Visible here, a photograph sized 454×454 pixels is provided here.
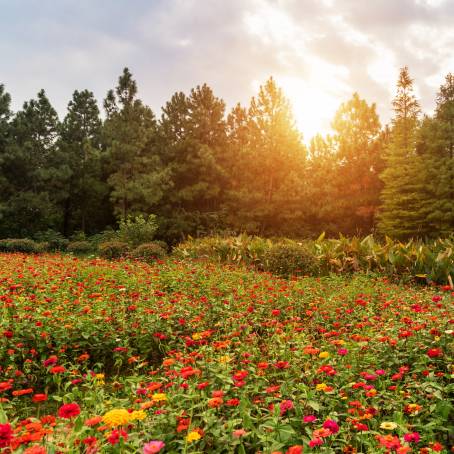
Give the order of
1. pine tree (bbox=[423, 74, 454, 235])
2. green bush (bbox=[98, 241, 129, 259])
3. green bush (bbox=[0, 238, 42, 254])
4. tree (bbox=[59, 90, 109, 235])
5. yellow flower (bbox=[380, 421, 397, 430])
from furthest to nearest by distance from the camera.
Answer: tree (bbox=[59, 90, 109, 235]) → pine tree (bbox=[423, 74, 454, 235]) → green bush (bbox=[0, 238, 42, 254]) → green bush (bbox=[98, 241, 129, 259]) → yellow flower (bbox=[380, 421, 397, 430])

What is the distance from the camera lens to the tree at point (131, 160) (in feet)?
77.8

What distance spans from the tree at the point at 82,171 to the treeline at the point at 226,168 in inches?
2.9

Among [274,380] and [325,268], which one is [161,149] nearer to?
[325,268]

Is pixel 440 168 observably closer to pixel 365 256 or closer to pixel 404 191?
pixel 404 191

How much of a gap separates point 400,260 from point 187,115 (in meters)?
20.1

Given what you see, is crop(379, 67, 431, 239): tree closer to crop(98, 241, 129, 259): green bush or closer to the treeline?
the treeline

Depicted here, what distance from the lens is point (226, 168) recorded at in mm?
26109

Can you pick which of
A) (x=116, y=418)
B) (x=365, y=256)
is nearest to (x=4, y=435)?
(x=116, y=418)

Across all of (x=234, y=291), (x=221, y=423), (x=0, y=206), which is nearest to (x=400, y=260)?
(x=234, y=291)

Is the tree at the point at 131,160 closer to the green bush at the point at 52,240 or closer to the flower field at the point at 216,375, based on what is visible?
the green bush at the point at 52,240

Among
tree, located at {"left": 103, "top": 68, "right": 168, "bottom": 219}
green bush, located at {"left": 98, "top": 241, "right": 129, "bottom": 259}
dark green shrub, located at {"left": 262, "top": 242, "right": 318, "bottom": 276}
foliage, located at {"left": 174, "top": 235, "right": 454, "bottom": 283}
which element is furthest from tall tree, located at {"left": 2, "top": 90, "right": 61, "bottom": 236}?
dark green shrub, located at {"left": 262, "top": 242, "right": 318, "bottom": 276}

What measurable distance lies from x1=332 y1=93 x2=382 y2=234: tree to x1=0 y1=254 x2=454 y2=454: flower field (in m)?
19.5

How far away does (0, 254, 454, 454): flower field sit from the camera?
7.57 ft

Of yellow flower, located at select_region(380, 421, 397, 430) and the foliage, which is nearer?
yellow flower, located at select_region(380, 421, 397, 430)
